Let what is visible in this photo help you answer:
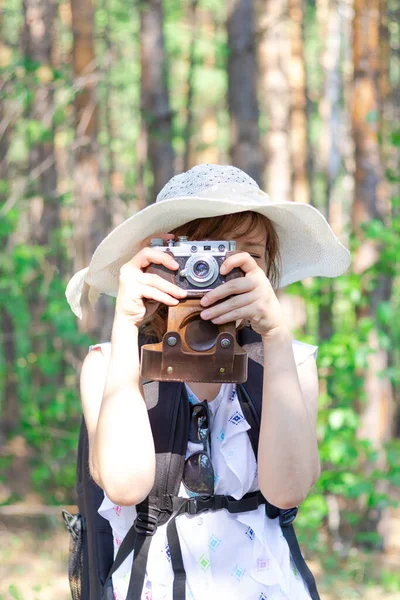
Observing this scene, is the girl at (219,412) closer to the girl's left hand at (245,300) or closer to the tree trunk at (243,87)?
the girl's left hand at (245,300)

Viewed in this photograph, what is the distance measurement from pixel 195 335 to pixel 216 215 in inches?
13.0

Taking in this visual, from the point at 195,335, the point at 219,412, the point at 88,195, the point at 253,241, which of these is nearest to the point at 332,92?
the point at 88,195

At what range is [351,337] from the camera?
5094mm

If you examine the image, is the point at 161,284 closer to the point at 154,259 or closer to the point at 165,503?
the point at 154,259

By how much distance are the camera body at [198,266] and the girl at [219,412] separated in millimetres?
18

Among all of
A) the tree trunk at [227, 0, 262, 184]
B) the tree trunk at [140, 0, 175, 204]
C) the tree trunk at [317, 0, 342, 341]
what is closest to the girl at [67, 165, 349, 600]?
the tree trunk at [227, 0, 262, 184]

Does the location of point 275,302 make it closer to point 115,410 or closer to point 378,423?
point 115,410

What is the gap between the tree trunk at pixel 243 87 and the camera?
604cm

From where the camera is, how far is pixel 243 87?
6137 mm

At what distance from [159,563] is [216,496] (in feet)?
0.64

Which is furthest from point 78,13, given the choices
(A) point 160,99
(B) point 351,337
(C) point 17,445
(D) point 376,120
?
(C) point 17,445

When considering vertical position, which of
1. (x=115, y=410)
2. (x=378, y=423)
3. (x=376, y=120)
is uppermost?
(x=376, y=120)

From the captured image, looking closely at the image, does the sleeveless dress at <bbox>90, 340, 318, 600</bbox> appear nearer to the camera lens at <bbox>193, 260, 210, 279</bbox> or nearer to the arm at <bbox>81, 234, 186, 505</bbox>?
the arm at <bbox>81, 234, 186, 505</bbox>

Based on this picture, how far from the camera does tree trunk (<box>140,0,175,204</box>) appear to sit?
725cm
